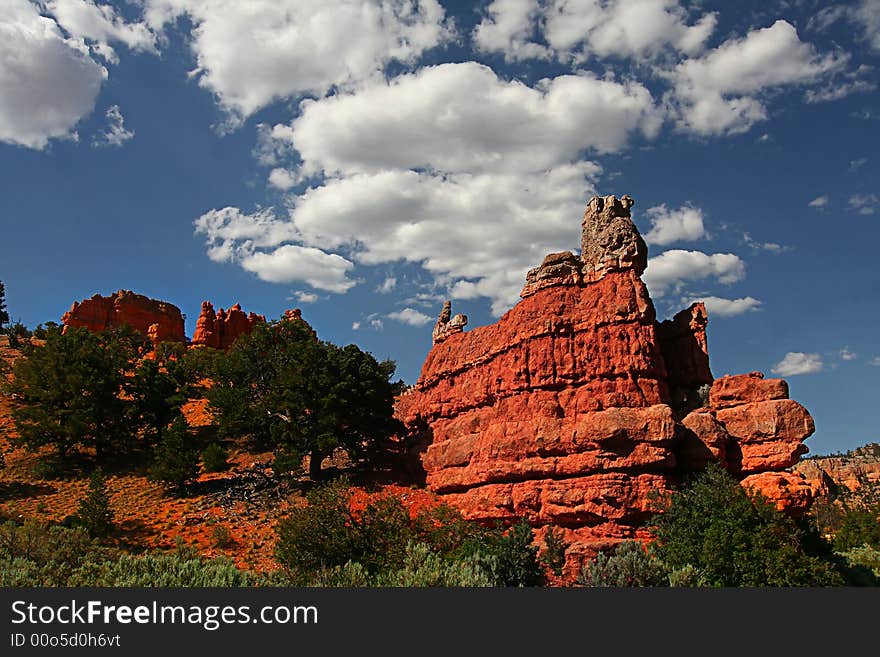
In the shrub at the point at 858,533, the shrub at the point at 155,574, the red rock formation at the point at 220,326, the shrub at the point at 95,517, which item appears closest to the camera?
the shrub at the point at 155,574

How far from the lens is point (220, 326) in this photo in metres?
95.1

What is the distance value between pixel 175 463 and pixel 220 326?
59588 millimetres

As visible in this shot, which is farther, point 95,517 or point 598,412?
point 598,412

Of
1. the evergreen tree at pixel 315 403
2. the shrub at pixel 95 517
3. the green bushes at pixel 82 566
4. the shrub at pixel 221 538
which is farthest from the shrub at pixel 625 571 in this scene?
the shrub at pixel 95 517

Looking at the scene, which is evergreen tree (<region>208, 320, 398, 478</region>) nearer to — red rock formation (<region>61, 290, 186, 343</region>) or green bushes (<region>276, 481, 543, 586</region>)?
green bushes (<region>276, 481, 543, 586</region>)

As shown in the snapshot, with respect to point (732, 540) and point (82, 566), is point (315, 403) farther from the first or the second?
point (732, 540)

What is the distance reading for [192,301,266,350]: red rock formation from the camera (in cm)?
9256

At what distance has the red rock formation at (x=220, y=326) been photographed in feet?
304

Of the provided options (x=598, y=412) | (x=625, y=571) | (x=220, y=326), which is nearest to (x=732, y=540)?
(x=625, y=571)

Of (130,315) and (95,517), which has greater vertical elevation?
(130,315)

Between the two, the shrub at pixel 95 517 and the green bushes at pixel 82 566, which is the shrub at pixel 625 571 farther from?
the shrub at pixel 95 517

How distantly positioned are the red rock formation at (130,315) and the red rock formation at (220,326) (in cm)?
684

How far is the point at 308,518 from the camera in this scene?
95.1 feet

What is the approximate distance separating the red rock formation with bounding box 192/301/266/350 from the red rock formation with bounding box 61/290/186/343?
22.5ft
